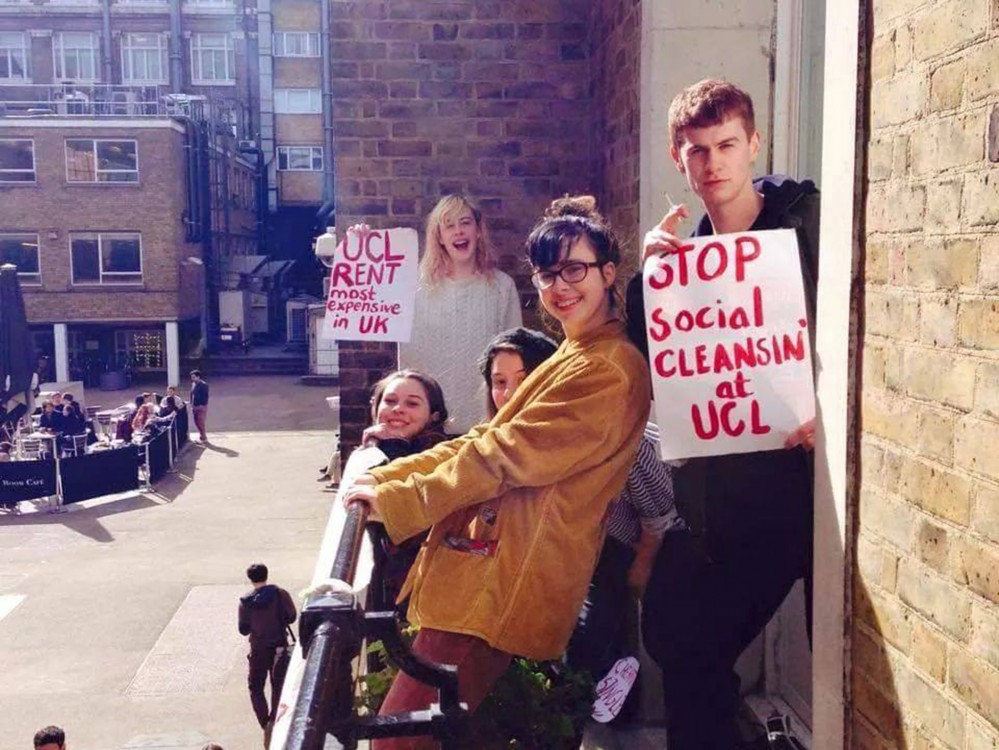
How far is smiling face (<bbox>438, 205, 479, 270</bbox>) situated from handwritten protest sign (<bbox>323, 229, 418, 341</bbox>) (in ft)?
1.37

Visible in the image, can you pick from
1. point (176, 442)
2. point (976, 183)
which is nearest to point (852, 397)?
point (976, 183)

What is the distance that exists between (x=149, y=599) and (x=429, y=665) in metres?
9.48

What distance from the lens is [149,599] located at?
10.6 meters

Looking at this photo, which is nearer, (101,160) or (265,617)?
(265,617)

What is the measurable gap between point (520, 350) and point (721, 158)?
3.43ft

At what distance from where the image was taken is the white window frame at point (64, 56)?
43062mm

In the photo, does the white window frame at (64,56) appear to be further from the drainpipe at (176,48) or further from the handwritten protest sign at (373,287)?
the handwritten protest sign at (373,287)

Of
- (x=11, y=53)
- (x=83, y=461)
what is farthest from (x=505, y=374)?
(x=11, y=53)

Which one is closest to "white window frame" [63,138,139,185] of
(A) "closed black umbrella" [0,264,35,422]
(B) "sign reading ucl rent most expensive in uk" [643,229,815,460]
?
(A) "closed black umbrella" [0,264,35,422]

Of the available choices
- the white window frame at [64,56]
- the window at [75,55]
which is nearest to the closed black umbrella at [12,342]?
the white window frame at [64,56]

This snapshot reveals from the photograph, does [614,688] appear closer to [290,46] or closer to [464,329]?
[464,329]

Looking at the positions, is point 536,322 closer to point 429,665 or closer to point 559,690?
point 559,690

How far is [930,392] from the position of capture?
191 centimetres

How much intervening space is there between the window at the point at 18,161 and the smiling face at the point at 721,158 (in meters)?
35.1
